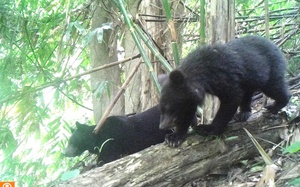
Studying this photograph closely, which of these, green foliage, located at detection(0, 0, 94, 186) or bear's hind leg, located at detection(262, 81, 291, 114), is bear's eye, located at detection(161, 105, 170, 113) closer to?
green foliage, located at detection(0, 0, 94, 186)

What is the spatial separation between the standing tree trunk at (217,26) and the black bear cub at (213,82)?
416mm

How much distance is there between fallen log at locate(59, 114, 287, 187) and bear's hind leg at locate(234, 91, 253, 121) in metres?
0.16

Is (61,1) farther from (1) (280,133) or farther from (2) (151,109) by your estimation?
(1) (280,133)

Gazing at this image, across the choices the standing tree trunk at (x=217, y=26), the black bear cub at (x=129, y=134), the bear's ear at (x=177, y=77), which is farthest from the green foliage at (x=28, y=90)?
the standing tree trunk at (x=217, y=26)

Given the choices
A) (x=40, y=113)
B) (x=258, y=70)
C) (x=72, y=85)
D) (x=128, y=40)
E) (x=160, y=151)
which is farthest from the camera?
(x=128, y=40)

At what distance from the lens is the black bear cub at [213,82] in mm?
3904

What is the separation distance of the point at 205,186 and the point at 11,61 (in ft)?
8.97

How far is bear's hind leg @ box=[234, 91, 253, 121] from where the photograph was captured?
459cm

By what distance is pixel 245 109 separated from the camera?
4.78 metres

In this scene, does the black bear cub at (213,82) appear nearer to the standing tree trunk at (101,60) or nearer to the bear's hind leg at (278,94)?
the bear's hind leg at (278,94)

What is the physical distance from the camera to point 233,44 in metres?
4.30

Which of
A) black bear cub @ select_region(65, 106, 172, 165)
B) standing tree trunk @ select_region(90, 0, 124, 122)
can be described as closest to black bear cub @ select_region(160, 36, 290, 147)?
black bear cub @ select_region(65, 106, 172, 165)

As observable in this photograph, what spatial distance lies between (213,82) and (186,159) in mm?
803

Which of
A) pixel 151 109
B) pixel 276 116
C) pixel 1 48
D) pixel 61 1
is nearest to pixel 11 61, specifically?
pixel 1 48
